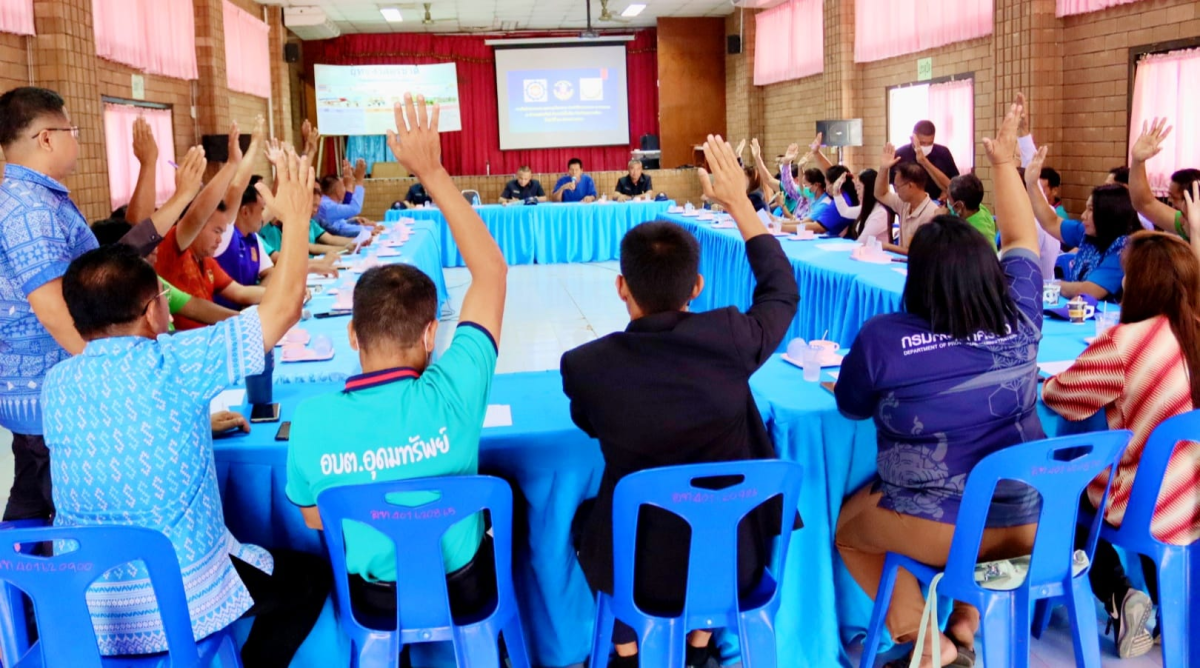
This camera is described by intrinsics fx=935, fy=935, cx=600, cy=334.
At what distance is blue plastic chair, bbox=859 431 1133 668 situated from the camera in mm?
1709

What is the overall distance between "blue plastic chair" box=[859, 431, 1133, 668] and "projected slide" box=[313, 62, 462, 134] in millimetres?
12284

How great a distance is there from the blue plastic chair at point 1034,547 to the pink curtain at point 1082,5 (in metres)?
5.28

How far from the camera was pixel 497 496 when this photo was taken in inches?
62.0

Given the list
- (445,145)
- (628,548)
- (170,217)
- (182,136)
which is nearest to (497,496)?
(628,548)

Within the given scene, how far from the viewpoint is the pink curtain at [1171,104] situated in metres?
5.59

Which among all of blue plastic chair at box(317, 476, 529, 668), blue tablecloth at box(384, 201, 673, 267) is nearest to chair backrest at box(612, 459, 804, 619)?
blue plastic chair at box(317, 476, 529, 668)

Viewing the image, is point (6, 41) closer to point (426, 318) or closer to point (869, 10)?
point (426, 318)

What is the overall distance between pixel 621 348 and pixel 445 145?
523 inches

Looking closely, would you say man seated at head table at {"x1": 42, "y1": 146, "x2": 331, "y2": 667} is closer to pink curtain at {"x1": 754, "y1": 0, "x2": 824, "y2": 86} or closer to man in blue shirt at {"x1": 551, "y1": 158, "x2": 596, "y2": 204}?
man in blue shirt at {"x1": 551, "y1": 158, "x2": 596, "y2": 204}

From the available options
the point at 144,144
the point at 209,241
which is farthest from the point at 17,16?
the point at 144,144

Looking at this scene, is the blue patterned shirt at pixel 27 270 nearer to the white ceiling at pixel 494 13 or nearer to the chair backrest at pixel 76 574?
the chair backrest at pixel 76 574

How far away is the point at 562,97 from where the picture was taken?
1399cm

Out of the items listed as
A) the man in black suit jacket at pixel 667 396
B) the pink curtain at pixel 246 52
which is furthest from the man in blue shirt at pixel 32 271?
the pink curtain at pixel 246 52

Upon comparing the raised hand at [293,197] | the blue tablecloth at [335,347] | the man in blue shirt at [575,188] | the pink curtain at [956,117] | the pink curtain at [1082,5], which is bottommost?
the blue tablecloth at [335,347]
